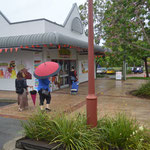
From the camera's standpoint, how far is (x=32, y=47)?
1101 cm

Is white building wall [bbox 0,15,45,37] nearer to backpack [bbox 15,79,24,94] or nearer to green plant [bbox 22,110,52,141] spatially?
backpack [bbox 15,79,24,94]

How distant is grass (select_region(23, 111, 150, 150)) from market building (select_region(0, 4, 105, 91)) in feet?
21.4

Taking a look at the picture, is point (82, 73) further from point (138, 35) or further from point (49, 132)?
point (49, 132)

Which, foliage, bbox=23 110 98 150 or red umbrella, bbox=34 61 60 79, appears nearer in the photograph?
foliage, bbox=23 110 98 150

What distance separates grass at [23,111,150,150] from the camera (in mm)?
3555

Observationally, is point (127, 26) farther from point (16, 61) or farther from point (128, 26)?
point (16, 61)

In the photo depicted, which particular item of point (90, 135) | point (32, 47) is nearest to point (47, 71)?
point (90, 135)

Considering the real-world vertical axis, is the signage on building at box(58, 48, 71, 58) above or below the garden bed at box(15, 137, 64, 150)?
above

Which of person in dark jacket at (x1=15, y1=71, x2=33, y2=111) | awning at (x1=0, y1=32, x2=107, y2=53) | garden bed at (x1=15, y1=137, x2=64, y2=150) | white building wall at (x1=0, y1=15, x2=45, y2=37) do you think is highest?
white building wall at (x1=0, y1=15, x2=45, y2=37)

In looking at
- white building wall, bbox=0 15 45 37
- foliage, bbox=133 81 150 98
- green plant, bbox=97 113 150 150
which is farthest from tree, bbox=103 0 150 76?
green plant, bbox=97 113 150 150

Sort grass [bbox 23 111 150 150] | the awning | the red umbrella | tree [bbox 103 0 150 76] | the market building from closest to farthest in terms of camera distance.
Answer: grass [bbox 23 111 150 150] → the red umbrella → tree [bbox 103 0 150 76] → the awning → the market building

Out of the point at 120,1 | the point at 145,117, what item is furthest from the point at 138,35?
the point at 145,117

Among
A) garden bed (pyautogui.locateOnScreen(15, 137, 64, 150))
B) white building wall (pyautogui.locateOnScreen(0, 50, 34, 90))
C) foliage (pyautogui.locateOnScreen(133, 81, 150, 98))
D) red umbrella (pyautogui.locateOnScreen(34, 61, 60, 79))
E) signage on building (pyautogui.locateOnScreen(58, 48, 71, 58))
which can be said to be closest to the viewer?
garden bed (pyautogui.locateOnScreen(15, 137, 64, 150))

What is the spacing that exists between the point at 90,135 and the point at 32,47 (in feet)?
27.7
